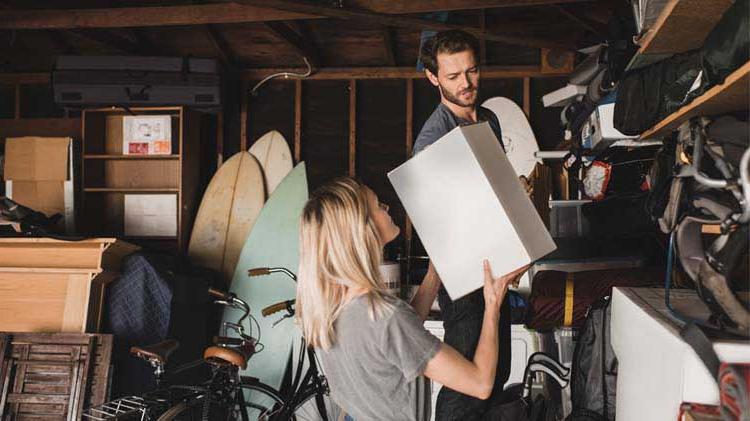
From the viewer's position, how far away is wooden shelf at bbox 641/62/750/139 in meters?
1.12

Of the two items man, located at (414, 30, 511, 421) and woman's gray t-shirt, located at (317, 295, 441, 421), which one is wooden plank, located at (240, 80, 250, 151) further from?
woman's gray t-shirt, located at (317, 295, 441, 421)

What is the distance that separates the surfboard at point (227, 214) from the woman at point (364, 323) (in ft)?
8.91

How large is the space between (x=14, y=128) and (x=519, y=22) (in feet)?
11.7

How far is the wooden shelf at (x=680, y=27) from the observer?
130 centimetres

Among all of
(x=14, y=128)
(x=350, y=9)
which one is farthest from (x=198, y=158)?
(x=350, y=9)

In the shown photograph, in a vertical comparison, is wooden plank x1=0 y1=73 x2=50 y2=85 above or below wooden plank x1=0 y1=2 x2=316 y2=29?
below

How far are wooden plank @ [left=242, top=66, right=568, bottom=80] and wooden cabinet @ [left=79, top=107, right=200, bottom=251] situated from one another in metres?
0.57

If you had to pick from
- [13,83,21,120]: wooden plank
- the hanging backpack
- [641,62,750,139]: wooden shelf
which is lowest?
the hanging backpack

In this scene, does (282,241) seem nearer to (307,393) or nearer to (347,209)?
(307,393)

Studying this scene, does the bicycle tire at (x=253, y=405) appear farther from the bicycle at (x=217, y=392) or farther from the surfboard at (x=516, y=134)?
the surfboard at (x=516, y=134)

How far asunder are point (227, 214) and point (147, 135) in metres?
0.74

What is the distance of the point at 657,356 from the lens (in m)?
1.08

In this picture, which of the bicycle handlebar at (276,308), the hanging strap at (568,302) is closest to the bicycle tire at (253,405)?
the bicycle handlebar at (276,308)

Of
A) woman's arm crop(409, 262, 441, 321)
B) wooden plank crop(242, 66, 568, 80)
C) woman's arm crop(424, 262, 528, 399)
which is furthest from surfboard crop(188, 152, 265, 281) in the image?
woman's arm crop(424, 262, 528, 399)
